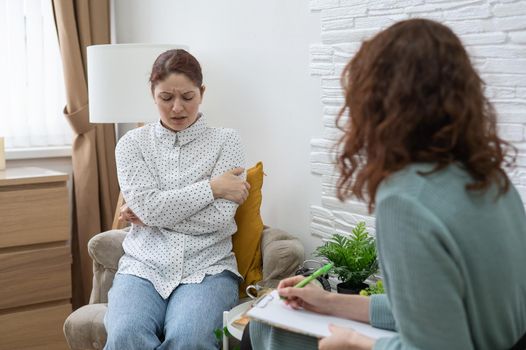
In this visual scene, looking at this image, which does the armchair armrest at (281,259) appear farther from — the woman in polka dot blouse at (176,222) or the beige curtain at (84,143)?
the beige curtain at (84,143)

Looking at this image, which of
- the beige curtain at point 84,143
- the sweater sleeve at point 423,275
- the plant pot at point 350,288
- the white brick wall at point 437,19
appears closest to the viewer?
the sweater sleeve at point 423,275

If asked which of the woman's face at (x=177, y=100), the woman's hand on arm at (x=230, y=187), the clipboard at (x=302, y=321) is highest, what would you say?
the woman's face at (x=177, y=100)

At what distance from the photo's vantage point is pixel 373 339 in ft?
3.99

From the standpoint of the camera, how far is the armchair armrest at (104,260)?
241 centimetres

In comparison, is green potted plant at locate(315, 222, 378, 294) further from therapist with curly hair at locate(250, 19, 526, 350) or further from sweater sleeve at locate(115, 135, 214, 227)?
therapist with curly hair at locate(250, 19, 526, 350)

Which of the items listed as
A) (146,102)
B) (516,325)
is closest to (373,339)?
(516,325)

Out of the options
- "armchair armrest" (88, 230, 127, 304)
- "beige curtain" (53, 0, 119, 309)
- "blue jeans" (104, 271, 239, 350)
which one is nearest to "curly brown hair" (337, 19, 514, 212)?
"blue jeans" (104, 271, 239, 350)

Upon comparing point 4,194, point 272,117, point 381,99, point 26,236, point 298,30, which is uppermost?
point 298,30

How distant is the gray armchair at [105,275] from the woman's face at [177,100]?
49 cm

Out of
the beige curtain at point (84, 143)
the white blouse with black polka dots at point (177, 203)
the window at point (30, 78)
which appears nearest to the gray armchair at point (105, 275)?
the white blouse with black polka dots at point (177, 203)

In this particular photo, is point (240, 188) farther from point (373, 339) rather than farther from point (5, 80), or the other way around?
point (5, 80)

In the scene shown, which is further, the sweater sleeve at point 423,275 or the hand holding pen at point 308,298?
the hand holding pen at point 308,298

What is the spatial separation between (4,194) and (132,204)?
1.00m

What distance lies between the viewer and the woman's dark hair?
7.67 ft
